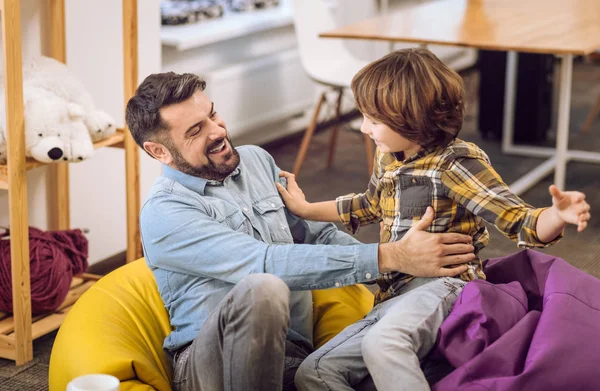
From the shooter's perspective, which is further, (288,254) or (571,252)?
(571,252)

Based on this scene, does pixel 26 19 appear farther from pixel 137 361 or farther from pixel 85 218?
pixel 137 361

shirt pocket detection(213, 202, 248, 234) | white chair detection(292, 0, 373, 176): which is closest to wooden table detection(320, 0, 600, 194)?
white chair detection(292, 0, 373, 176)

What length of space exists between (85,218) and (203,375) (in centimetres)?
161

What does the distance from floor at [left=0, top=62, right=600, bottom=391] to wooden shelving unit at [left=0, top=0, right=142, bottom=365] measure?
0.26ft

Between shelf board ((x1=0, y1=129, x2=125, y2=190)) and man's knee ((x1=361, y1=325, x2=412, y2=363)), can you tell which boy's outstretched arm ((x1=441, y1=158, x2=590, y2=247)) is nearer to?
man's knee ((x1=361, y1=325, x2=412, y2=363))

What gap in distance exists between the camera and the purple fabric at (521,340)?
68.9 inches

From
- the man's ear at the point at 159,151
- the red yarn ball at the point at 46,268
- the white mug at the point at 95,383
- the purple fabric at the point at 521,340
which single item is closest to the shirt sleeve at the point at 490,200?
the purple fabric at the point at 521,340

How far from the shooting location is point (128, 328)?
7.11 ft

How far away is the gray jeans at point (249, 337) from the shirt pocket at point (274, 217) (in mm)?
353

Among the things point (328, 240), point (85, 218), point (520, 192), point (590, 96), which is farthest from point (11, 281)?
point (590, 96)

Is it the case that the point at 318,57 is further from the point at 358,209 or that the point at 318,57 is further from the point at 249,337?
the point at 249,337

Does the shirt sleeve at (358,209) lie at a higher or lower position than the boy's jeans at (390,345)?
higher

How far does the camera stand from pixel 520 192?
4.21m

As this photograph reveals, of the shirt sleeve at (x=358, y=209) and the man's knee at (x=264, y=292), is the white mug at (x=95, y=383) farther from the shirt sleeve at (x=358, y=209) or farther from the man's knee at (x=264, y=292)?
the shirt sleeve at (x=358, y=209)
